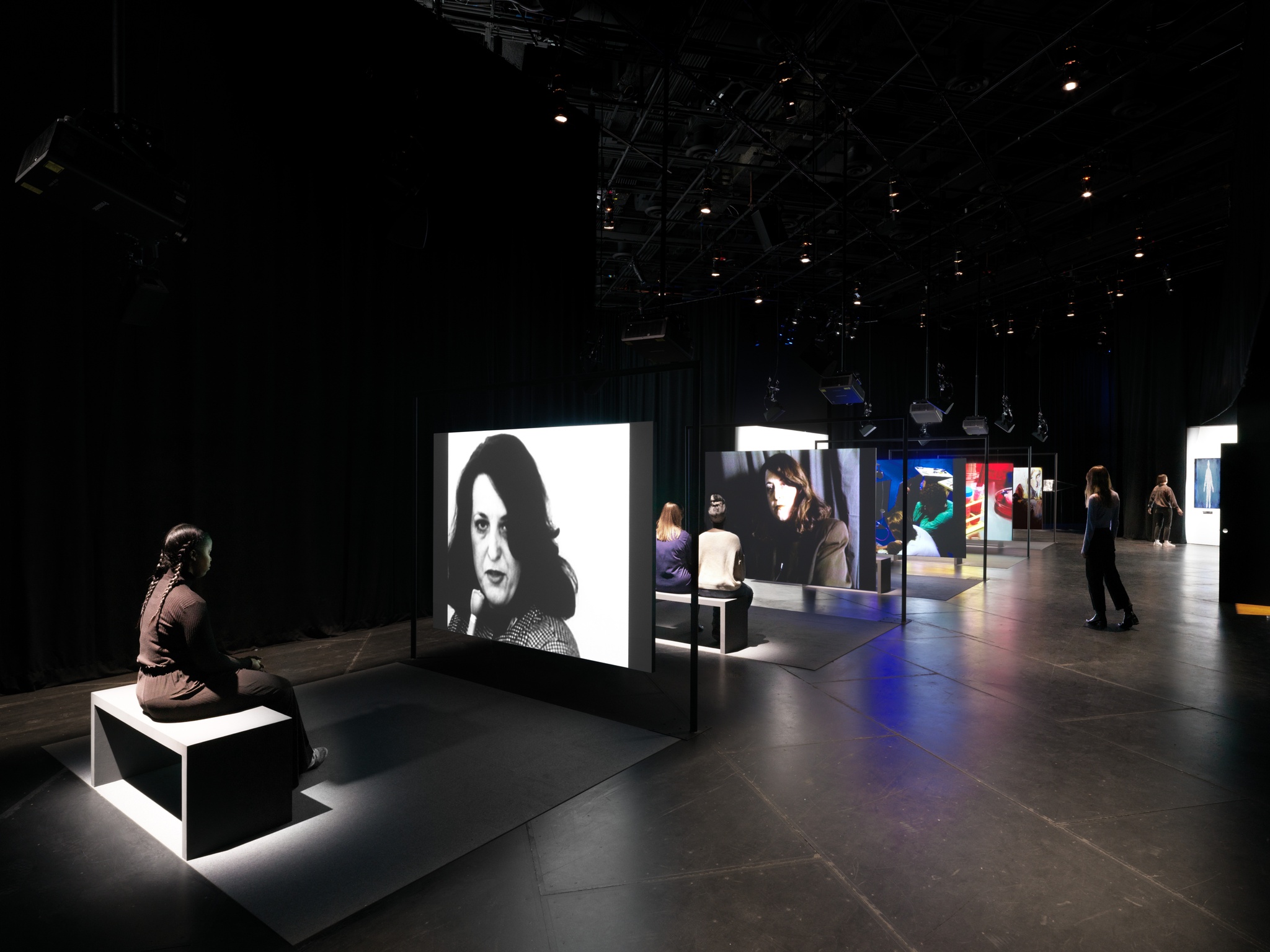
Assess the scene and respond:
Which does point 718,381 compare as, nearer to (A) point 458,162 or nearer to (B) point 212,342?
(A) point 458,162

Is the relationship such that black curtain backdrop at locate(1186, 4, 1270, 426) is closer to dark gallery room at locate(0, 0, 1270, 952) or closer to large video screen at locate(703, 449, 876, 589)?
dark gallery room at locate(0, 0, 1270, 952)

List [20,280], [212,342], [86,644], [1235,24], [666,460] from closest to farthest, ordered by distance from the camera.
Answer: [20,280] < [86,644] < [212,342] < [1235,24] < [666,460]

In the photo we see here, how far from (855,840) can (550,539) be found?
248 cm

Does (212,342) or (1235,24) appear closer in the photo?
(212,342)

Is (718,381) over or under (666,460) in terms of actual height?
over

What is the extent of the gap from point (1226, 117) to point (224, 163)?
11.1m

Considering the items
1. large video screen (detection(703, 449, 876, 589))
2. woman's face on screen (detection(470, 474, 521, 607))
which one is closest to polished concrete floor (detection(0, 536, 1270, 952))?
woman's face on screen (detection(470, 474, 521, 607))

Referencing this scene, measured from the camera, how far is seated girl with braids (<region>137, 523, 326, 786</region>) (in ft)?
9.00

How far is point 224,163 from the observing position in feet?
18.3

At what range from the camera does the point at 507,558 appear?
470cm

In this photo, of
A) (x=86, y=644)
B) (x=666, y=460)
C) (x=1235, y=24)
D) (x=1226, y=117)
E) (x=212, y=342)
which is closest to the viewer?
(x=86, y=644)

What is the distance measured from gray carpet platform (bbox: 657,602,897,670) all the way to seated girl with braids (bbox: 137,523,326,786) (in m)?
3.95

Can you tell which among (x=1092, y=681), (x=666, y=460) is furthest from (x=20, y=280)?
(x=666, y=460)

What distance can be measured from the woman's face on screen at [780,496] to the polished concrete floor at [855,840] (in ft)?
9.08
